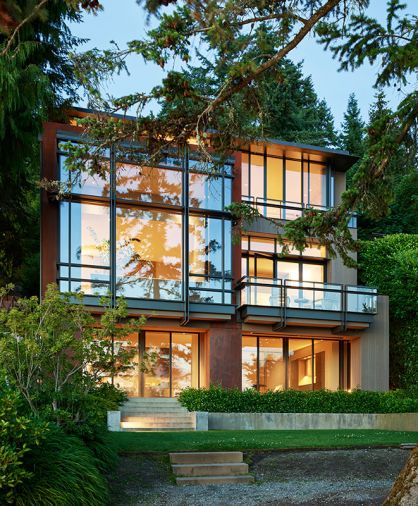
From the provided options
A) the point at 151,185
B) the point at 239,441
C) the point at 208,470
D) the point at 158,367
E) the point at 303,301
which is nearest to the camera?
the point at 208,470

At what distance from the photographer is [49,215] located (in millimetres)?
20734

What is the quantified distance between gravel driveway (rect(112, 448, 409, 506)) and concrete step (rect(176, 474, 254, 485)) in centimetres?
16

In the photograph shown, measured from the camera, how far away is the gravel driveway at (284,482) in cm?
980

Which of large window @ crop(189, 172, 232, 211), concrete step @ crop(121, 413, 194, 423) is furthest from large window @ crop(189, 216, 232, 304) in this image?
concrete step @ crop(121, 413, 194, 423)

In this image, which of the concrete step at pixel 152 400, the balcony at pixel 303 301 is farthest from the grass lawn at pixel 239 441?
the balcony at pixel 303 301

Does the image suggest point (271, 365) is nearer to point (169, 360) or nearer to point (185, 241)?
point (169, 360)

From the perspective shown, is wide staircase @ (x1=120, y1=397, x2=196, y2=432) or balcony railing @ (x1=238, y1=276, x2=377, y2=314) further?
balcony railing @ (x1=238, y1=276, x2=377, y2=314)

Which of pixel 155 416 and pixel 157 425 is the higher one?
pixel 155 416

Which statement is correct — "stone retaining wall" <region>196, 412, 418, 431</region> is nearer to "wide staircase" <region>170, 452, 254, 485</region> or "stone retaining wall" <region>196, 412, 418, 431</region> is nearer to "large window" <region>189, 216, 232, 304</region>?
"large window" <region>189, 216, 232, 304</region>

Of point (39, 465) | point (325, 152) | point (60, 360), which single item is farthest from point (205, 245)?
point (39, 465)

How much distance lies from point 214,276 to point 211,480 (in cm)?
1132

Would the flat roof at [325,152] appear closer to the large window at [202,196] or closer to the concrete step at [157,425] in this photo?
the large window at [202,196]

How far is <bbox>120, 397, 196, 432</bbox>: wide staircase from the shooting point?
18.8 meters

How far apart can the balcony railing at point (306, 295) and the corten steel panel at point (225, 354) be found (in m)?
1.00
